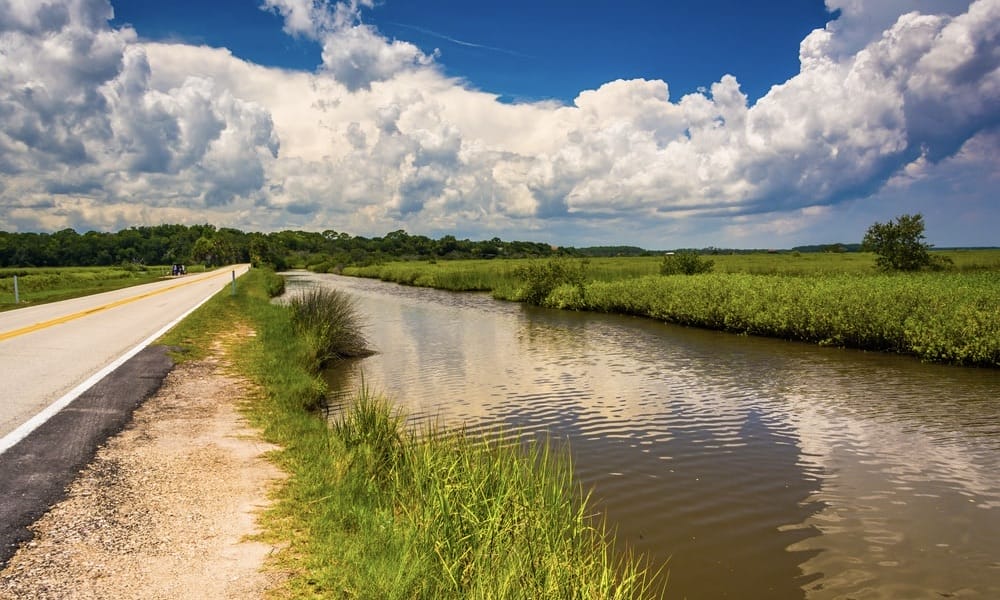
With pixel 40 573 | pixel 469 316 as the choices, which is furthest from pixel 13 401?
pixel 469 316

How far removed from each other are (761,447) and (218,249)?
13787 cm

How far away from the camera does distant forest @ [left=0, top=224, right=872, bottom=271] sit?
110 metres

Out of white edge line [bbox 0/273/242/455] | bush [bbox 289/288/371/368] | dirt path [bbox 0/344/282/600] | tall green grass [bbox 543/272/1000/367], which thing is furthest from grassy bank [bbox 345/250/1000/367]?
white edge line [bbox 0/273/242/455]

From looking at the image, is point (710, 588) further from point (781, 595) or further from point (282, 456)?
point (282, 456)

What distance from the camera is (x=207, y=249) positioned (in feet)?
404

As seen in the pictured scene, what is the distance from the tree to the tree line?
89.9 meters

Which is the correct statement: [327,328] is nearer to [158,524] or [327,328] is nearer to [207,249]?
[158,524]

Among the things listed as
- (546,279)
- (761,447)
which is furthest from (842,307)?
(546,279)

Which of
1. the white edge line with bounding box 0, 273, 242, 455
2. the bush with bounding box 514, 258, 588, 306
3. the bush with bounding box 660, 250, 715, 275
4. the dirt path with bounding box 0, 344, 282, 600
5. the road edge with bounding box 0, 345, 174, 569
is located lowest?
the dirt path with bounding box 0, 344, 282, 600

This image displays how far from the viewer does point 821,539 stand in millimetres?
7234

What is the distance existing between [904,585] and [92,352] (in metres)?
14.7

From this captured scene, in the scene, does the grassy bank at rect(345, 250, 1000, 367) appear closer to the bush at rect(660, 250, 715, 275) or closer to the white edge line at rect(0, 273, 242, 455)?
the bush at rect(660, 250, 715, 275)

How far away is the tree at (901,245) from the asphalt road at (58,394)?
3802cm

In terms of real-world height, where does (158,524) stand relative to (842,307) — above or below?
below
